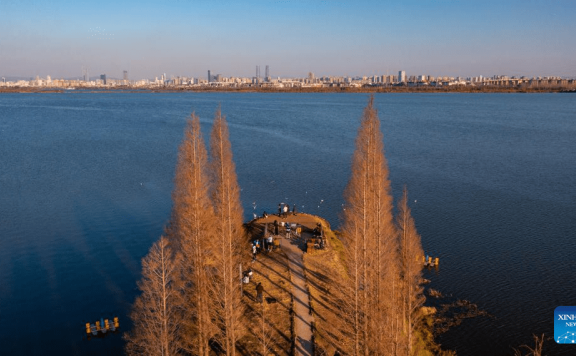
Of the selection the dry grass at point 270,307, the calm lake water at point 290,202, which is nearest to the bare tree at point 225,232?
the dry grass at point 270,307

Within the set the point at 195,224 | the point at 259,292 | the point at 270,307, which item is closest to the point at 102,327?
the point at 259,292

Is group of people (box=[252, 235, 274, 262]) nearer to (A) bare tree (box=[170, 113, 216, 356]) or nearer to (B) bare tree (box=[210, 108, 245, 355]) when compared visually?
(B) bare tree (box=[210, 108, 245, 355])

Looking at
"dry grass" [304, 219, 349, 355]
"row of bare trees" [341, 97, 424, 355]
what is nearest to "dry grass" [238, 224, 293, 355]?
"dry grass" [304, 219, 349, 355]

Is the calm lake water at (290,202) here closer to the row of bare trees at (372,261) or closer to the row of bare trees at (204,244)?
the row of bare trees at (372,261)

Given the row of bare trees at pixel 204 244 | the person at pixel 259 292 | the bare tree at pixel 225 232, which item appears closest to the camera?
the row of bare trees at pixel 204 244

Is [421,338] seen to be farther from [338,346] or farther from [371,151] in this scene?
[371,151]

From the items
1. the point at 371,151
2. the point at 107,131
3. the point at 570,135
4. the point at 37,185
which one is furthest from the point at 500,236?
the point at 107,131
